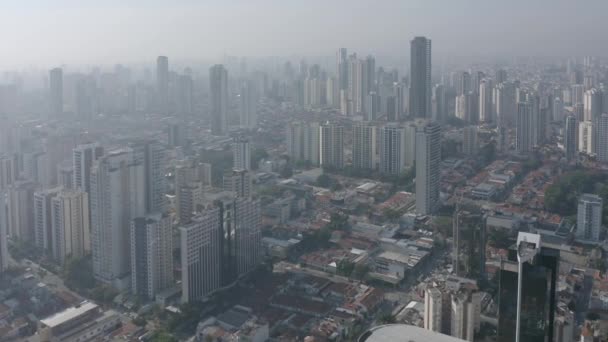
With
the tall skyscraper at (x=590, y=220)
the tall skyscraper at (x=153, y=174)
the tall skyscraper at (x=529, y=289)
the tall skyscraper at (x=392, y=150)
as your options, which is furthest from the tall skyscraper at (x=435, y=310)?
the tall skyscraper at (x=392, y=150)

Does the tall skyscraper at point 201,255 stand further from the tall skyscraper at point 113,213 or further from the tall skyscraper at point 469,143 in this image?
the tall skyscraper at point 469,143

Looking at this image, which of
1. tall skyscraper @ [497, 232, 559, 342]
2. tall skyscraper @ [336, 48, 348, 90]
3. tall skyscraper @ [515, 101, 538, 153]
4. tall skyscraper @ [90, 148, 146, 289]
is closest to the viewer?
tall skyscraper @ [497, 232, 559, 342]

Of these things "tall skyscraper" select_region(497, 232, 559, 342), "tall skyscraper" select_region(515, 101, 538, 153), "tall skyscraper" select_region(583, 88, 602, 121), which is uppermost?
"tall skyscraper" select_region(583, 88, 602, 121)

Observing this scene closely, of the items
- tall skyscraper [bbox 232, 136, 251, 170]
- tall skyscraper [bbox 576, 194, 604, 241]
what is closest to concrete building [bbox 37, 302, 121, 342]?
tall skyscraper [bbox 232, 136, 251, 170]

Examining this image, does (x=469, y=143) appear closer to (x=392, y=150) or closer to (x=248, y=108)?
(x=392, y=150)

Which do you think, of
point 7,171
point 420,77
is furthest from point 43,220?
point 420,77

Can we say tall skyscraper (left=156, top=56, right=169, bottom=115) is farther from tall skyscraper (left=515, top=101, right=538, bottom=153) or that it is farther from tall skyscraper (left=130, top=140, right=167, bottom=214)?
tall skyscraper (left=515, top=101, right=538, bottom=153)
